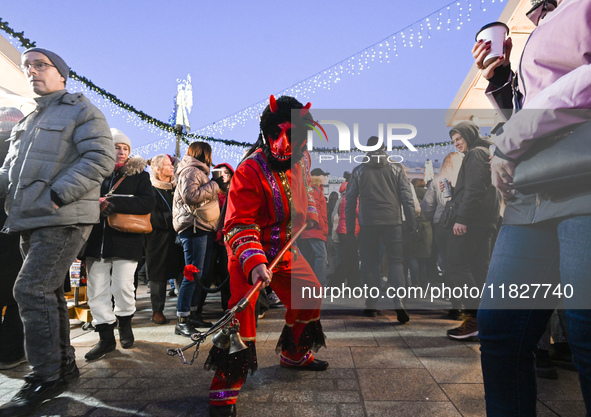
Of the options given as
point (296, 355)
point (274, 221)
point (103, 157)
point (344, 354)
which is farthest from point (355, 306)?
point (103, 157)

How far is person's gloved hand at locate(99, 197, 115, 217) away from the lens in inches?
122

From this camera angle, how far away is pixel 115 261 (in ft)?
10.6

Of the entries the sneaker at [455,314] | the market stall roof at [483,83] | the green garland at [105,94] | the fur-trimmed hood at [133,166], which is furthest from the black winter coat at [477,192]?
the green garland at [105,94]

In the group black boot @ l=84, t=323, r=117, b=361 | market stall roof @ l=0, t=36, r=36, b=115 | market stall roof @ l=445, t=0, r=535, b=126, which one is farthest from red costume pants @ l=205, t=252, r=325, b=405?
market stall roof @ l=0, t=36, r=36, b=115

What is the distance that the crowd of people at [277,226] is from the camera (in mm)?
1148

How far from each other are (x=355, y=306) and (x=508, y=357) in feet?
14.1

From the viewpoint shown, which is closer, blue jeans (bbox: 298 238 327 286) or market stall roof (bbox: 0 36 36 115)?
blue jeans (bbox: 298 238 327 286)

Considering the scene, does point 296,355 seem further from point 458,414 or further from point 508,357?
point 508,357

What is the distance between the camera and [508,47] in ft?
5.00

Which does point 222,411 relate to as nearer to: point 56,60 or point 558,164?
point 558,164

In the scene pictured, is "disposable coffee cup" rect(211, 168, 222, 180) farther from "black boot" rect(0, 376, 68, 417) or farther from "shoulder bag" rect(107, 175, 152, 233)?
"black boot" rect(0, 376, 68, 417)

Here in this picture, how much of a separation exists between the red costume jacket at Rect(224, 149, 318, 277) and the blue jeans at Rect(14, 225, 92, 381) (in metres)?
1.05

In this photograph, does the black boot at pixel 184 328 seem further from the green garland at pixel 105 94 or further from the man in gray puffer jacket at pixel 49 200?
the green garland at pixel 105 94

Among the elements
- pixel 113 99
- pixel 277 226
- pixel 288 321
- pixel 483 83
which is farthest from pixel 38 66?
pixel 483 83
